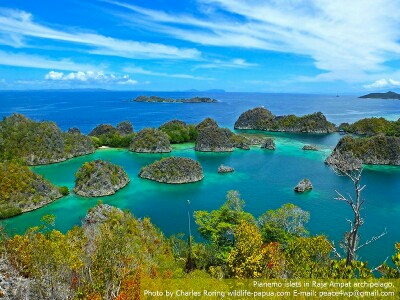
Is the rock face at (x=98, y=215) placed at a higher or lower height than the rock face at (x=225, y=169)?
higher

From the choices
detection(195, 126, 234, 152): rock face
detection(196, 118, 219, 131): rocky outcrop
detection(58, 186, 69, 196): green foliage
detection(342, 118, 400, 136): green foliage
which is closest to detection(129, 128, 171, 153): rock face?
detection(195, 126, 234, 152): rock face

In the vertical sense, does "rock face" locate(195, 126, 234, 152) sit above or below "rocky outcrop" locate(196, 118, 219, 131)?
below

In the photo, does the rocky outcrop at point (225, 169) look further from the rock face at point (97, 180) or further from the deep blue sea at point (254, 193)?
the rock face at point (97, 180)

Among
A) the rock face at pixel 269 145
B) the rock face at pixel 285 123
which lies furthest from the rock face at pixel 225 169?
the rock face at pixel 285 123

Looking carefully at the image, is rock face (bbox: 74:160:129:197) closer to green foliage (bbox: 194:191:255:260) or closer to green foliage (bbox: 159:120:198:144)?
green foliage (bbox: 194:191:255:260)

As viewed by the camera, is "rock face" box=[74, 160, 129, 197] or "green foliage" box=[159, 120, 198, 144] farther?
"green foliage" box=[159, 120, 198, 144]

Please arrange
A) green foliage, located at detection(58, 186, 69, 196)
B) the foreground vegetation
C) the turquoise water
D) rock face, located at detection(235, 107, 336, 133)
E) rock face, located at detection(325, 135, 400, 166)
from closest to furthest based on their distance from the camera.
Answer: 1. the foreground vegetation
2. the turquoise water
3. green foliage, located at detection(58, 186, 69, 196)
4. rock face, located at detection(325, 135, 400, 166)
5. rock face, located at detection(235, 107, 336, 133)

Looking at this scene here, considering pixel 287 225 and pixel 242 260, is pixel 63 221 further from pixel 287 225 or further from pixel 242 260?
pixel 242 260
